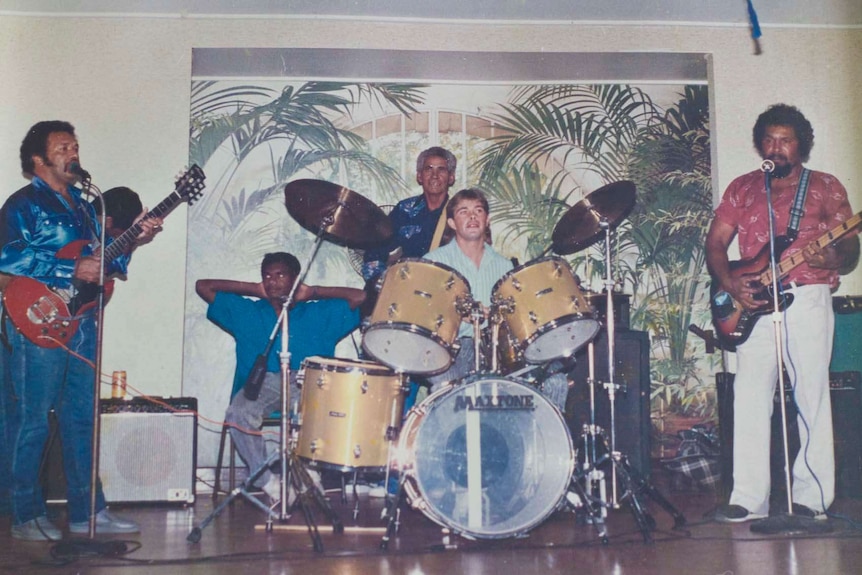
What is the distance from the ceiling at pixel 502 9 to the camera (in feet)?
19.1

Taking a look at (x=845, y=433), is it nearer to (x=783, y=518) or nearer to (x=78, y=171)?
(x=783, y=518)

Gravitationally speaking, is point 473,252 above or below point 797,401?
above

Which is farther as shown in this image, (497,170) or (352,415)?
(497,170)

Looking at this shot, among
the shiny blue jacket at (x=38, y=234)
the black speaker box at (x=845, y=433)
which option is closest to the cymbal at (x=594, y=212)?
the black speaker box at (x=845, y=433)

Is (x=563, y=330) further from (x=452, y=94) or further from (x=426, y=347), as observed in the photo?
(x=452, y=94)

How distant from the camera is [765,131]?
579 cm

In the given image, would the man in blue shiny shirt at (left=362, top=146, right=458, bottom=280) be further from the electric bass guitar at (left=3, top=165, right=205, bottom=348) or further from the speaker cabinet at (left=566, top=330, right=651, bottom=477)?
the electric bass guitar at (left=3, top=165, right=205, bottom=348)

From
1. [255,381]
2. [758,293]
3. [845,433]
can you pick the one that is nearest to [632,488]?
[758,293]

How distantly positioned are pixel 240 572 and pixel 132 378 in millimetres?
2878

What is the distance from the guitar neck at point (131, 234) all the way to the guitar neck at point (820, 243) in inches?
126

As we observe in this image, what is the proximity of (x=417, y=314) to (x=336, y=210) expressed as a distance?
952 mm

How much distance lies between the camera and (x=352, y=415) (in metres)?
4.21

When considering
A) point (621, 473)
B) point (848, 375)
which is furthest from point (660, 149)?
point (621, 473)

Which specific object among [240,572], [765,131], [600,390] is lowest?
[240,572]
